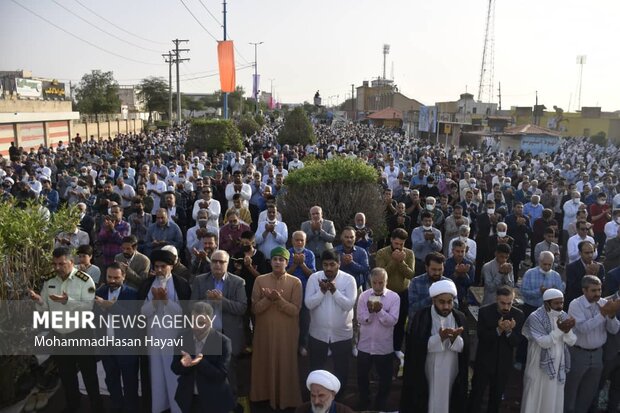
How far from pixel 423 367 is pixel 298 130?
65.8ft

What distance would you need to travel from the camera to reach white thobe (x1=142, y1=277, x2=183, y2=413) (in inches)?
182

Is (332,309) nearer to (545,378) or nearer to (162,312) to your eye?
(162,312)

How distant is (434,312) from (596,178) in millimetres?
11041

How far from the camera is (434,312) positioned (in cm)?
443

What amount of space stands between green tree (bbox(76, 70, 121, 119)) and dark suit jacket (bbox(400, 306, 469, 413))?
4101 cm

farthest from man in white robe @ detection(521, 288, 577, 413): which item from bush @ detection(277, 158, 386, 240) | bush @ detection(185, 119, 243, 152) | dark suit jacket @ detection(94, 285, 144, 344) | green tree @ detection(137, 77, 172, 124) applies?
green tree @ detection(137, 77, 172, 124)

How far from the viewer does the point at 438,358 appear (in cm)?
438

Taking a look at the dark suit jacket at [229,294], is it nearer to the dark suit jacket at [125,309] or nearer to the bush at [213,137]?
the dark suit jacket at [125,309]

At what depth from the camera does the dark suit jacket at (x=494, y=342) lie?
175 inches

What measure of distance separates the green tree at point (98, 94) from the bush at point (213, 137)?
957 inches

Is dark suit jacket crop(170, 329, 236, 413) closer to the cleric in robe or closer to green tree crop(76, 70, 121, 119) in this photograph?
the cleric in robe

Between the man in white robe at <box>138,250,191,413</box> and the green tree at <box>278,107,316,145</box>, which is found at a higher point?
the green tree at <box>278,107,316,145</box>

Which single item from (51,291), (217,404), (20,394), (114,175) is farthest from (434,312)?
(114,175)

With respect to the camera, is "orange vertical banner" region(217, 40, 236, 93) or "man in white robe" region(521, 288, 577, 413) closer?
"man in white robe" region(521, 288, 577, 413)
